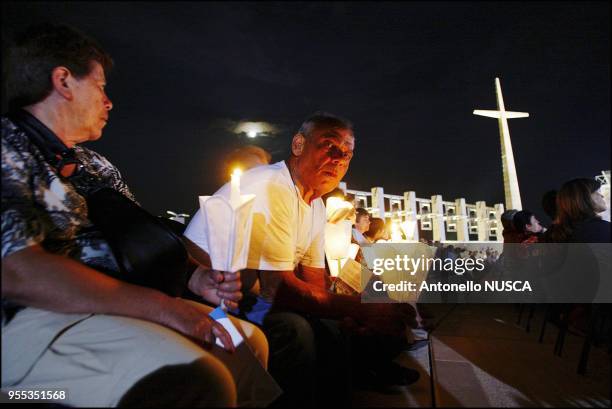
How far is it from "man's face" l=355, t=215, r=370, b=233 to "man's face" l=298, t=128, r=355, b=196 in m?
3.78

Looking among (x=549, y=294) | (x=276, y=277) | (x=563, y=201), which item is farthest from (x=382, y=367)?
(x=563, y=201)

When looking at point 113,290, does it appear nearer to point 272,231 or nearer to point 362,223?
point 272,231

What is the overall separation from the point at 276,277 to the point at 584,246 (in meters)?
A: 2.83

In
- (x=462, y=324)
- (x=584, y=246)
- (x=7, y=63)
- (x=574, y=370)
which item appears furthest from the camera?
(x=462, y=324)

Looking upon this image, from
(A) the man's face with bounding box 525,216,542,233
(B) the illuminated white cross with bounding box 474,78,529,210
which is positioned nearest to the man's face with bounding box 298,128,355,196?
(A) the man's face with bounding box 525,216,542,233

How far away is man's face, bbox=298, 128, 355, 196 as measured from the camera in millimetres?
2260

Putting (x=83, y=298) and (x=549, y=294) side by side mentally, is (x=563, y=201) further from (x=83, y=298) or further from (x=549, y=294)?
(x=83, y=298)

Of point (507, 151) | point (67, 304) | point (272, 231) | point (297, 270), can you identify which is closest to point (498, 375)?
point (297, 270)

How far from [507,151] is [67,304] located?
81.8 feet

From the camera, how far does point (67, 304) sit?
0.99 meters

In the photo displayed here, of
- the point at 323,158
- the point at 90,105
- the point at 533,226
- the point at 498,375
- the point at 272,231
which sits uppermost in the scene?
the point at 90,105

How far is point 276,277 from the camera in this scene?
1808 millimetres

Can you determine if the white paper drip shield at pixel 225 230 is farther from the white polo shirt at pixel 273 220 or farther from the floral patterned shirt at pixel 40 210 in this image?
the white polo shirt at pixel 273 220

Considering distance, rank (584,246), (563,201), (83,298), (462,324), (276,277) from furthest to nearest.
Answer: (462,324)
(563,201)
(584,246)
(276,277)
(83,298)
